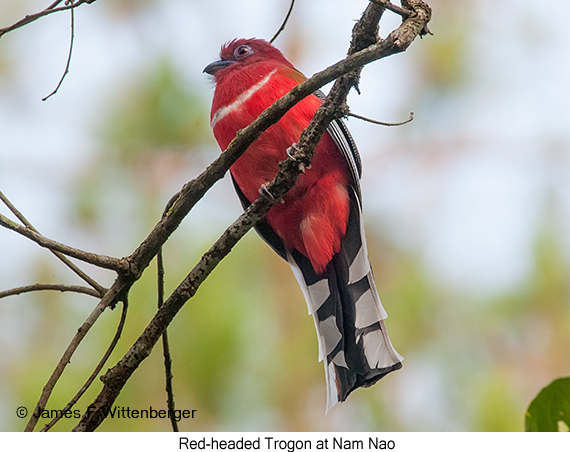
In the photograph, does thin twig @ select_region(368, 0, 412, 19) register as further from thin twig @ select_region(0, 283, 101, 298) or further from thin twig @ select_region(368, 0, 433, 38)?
thin twig @ select_region(0, 283, 101, 298)

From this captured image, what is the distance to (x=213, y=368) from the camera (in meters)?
2.54

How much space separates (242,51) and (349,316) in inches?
54.3

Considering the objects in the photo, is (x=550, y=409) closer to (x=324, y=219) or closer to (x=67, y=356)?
(x=324, y=219)

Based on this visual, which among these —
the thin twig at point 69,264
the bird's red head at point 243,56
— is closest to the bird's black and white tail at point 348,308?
the bird's red head at point 243,56

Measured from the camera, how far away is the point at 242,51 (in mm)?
2891

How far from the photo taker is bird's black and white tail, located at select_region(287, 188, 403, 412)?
94.1 inches

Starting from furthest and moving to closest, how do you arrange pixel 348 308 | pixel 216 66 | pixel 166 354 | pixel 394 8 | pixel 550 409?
pixel 216 66 < pixel 348 308 < pixel 166 354 < pixel 550 409 < pixel 394 8

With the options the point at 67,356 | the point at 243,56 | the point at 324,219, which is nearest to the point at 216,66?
the point at 243,56

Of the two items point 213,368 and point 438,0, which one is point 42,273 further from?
point 438,0

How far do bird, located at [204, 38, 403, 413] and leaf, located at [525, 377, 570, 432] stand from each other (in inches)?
30.6

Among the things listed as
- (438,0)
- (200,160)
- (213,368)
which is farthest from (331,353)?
(438,0)

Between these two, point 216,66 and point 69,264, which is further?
point 216,66

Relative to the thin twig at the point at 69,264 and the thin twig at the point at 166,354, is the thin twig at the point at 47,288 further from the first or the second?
the thin twig at the point at 166,354
